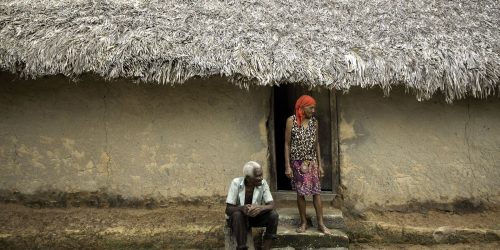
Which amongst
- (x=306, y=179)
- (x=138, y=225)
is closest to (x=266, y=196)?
(x=306, y=179)

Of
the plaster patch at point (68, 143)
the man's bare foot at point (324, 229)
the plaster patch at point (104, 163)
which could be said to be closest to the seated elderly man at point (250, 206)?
the man's bare foot at point (324, 229)

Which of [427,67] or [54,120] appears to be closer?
[427,67]

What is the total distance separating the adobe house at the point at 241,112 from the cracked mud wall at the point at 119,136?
0.01 m

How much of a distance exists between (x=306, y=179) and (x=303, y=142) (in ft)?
1.18

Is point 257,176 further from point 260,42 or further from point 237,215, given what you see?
point 260,42

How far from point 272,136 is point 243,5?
1.50 metres

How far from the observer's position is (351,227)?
17.2 ft

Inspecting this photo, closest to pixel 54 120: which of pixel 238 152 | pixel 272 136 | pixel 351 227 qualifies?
pixel 238 152

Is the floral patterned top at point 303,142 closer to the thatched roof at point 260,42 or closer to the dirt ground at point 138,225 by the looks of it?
the thatched roof at point 260,42

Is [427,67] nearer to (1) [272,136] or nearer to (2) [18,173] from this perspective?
(1) [272,136]

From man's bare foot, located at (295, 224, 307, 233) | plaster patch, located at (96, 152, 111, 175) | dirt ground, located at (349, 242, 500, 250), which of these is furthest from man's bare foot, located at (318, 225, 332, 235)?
plaster patch, located at (96, 152, 111, 175)

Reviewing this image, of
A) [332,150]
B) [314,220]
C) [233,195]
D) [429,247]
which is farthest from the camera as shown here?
[332,150]

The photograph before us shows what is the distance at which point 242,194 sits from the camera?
4.39 meters

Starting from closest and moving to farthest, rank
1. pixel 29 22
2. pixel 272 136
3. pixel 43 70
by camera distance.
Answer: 1. pixel 43 70
2. pixel 29 22
3. pixel 272 136
